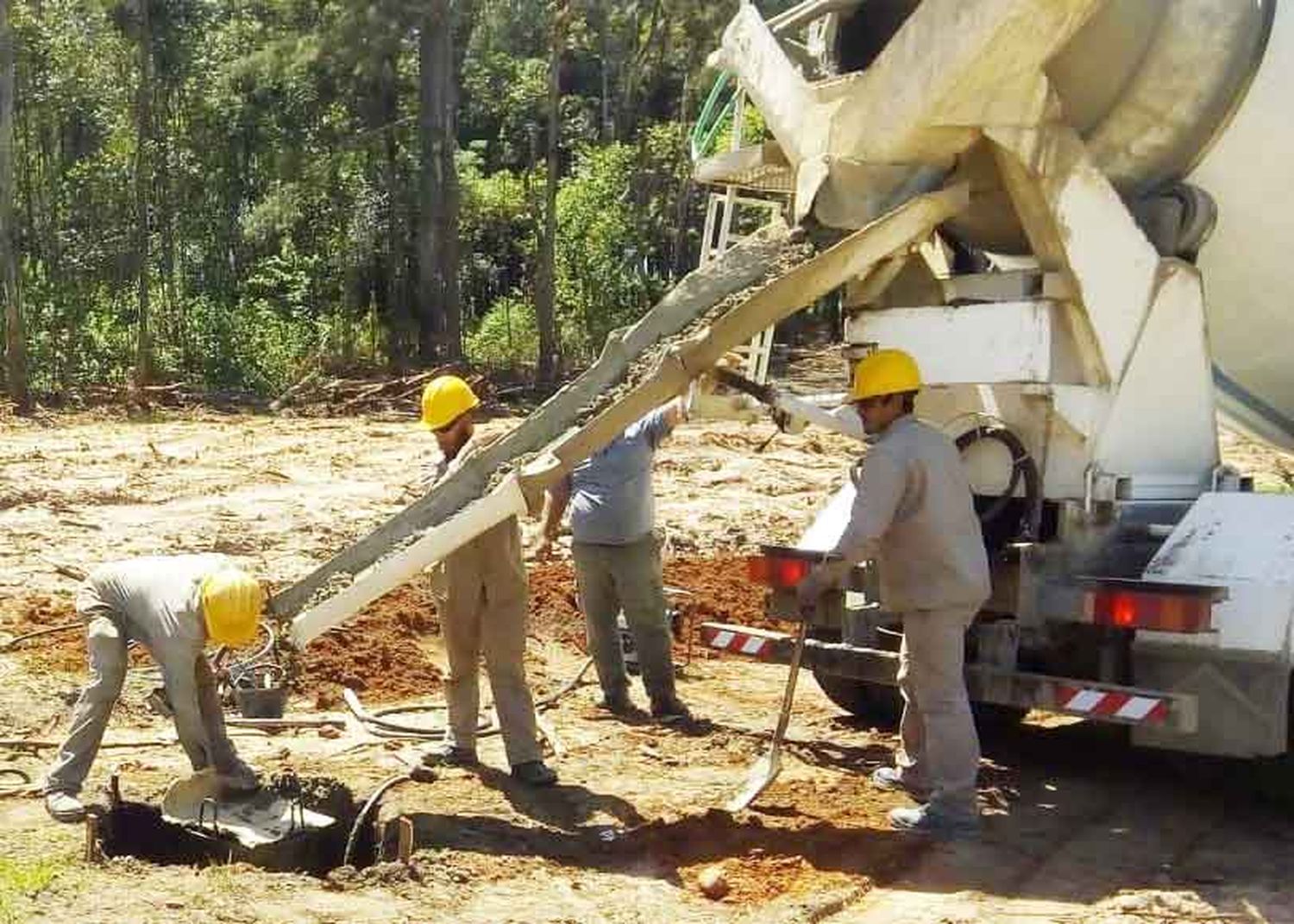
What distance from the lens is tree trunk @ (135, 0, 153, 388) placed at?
24.2 m

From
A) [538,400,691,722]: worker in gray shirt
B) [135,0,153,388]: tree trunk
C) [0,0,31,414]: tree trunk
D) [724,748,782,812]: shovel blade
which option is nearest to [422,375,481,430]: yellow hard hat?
[538,400,691,722]: worker in gray shirt

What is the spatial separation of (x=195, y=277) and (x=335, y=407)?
30.7 feet

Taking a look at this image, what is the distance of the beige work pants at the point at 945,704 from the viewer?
6.16 meters

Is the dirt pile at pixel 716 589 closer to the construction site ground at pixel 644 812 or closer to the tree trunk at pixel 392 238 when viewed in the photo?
the construction site ground at pixel 644 812

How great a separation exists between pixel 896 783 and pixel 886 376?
71.3 inches

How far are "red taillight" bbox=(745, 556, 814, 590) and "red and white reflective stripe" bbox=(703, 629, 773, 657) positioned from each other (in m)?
0.26

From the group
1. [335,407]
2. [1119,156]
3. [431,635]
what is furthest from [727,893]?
[335,407]

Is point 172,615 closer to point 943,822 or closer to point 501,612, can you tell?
point 501,612

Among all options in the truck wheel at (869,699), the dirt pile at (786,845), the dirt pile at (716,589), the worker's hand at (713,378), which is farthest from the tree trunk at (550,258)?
the dirt pile at (786,845)

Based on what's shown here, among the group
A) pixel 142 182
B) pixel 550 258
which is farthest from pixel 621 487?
pixel 142 182

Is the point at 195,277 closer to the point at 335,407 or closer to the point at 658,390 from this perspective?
the point at 335,407

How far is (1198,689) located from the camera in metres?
6.13

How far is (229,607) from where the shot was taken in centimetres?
574

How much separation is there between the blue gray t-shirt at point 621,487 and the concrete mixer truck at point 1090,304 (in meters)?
1.24
